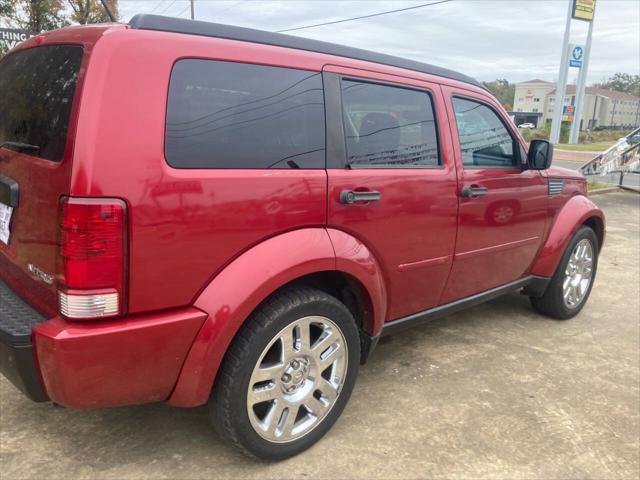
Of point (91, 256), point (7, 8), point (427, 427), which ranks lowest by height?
point (427, 427)

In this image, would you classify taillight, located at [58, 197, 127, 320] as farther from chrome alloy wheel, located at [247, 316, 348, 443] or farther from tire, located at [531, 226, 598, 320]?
tire, located at [531, 226, 598, 320]

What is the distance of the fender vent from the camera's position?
3.92 m

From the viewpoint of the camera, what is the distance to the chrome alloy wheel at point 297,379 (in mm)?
2311

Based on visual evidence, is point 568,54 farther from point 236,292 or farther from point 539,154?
point 236,292

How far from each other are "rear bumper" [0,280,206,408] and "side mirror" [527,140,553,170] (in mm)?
2629

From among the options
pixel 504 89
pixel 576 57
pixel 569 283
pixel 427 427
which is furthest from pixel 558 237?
pixel 504 89

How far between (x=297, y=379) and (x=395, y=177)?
1.10m

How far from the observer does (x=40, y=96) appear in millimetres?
2154

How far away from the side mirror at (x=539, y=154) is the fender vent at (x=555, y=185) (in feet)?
0.86

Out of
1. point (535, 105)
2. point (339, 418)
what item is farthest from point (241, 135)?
point (535, 105)

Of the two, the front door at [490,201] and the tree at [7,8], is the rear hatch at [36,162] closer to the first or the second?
the front door at [490,201]

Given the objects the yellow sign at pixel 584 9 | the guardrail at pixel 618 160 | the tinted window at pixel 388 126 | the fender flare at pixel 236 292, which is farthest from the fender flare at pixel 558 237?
the yellow sign at pixel 584 9

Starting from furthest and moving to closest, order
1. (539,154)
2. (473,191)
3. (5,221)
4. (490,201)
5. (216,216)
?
(539,154)
(490,201)
(473,191)
(5,221)
(216,216)

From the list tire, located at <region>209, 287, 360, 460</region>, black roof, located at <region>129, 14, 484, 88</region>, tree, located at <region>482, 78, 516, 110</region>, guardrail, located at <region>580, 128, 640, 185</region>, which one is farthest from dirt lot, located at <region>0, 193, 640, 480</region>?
tree, located at <region>482, 78, 516, 110</region>
